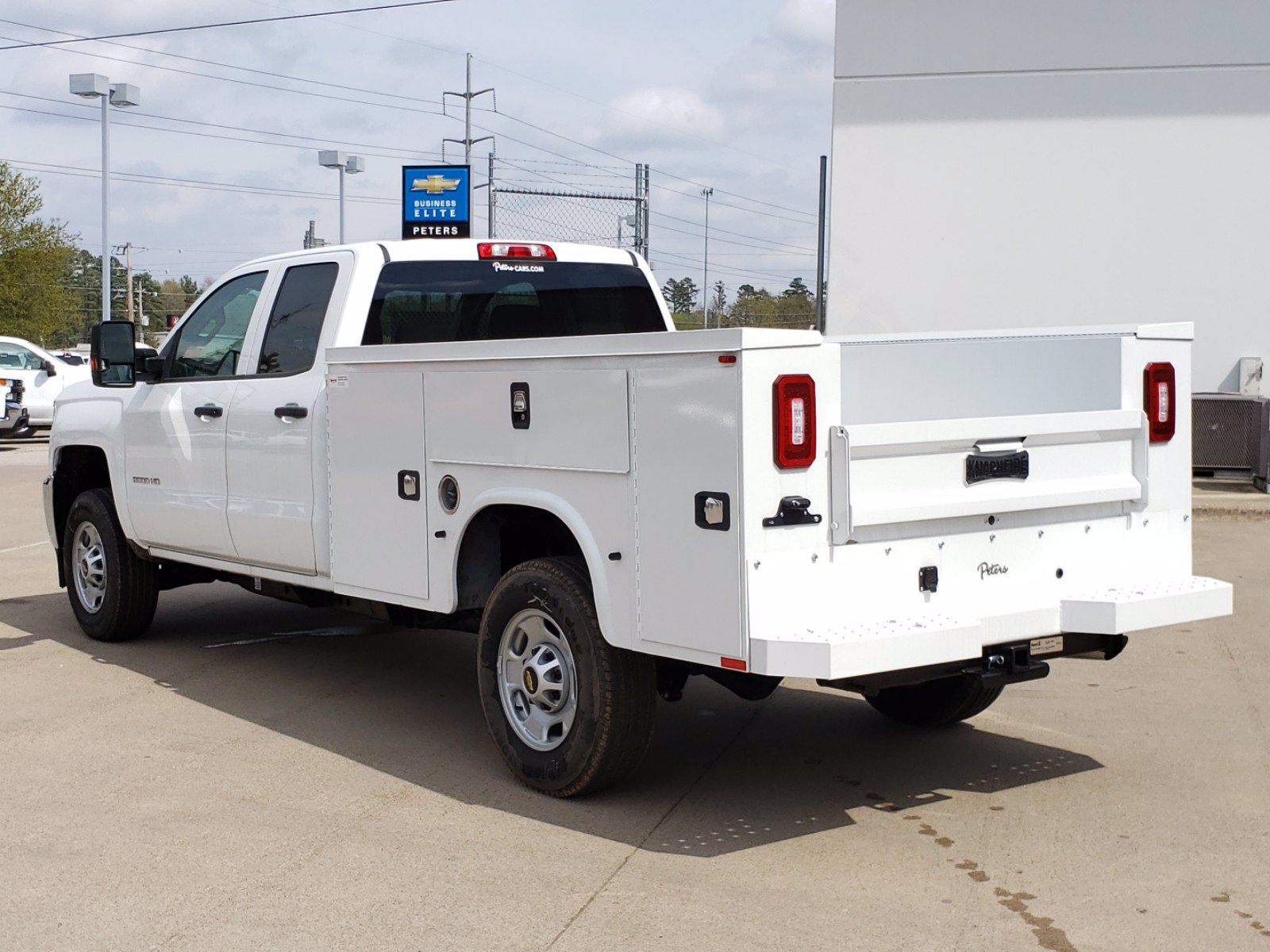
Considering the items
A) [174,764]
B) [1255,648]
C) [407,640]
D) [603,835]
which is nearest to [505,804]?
[603,835]

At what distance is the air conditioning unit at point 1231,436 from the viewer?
16156 mm

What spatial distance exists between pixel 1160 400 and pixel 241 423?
4.25 meters

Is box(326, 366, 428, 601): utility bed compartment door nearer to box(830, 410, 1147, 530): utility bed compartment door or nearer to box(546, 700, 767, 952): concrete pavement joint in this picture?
box(546, 700, 767, 952): concrete pavement joint

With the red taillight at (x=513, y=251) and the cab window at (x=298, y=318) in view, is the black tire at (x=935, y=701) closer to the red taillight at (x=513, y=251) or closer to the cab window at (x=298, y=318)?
the red taillight at (x=513, y=251)

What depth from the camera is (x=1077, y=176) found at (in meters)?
17.8

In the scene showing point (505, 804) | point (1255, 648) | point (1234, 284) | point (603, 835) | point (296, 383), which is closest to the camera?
point (603, 835)

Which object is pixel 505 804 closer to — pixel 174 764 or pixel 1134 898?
pixel 174 764

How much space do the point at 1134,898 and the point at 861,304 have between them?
14.1 meters

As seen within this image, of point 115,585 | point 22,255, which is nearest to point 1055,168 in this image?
point 115,585

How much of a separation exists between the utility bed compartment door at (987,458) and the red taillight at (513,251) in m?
2.74

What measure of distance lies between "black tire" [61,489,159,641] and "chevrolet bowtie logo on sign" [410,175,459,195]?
63.2 feet

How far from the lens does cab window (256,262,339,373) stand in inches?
274

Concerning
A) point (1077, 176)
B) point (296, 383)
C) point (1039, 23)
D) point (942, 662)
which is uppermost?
point (1039, 23)

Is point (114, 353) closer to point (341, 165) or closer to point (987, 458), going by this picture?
point (987, 458)
